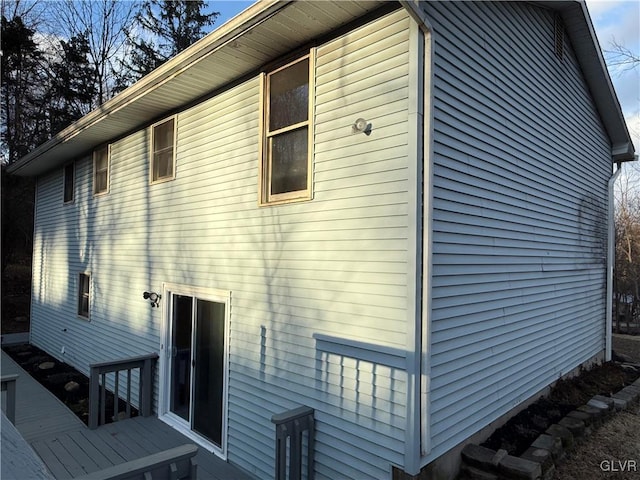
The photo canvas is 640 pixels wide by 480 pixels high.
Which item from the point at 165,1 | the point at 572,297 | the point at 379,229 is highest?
the point at 165,1

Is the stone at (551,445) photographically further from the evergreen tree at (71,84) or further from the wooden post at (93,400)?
the evergreen tree at (71,84)

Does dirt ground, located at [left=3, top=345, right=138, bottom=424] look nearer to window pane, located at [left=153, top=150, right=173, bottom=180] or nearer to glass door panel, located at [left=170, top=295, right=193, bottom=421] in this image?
glass door panel, located at [left=170, top=295, right=193, bottom=421]

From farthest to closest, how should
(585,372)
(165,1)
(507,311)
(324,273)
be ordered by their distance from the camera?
(165,1) → (585,372) → (507,311) → (324,273)

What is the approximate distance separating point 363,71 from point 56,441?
17.6ft

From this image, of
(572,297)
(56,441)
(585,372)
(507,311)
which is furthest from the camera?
(585,372)

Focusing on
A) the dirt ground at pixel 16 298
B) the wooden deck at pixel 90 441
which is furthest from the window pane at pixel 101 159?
the dirt ground at pixel 16 298

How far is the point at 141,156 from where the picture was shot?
650 cm

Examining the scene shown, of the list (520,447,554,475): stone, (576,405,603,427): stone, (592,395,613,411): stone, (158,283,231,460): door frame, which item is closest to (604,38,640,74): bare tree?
(592,395,613,411): stone

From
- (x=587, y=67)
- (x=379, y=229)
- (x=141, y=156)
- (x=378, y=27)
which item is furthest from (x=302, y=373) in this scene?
(x=587, y=67)

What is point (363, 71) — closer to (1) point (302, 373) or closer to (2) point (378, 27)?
(2) point (378, 27)

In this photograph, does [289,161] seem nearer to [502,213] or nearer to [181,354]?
[502,213]

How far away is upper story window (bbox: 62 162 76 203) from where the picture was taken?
885cm

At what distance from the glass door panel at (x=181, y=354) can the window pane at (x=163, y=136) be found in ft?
7.37

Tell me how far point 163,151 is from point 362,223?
3.98 meters
